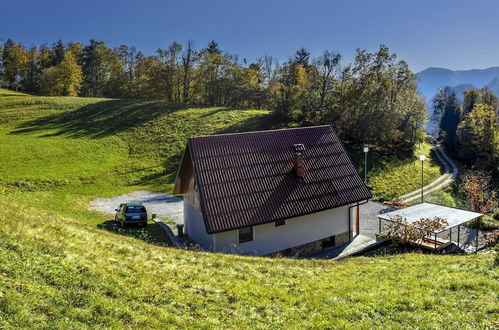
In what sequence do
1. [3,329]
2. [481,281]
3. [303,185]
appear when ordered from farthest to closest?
[303,185], [481,281], [3,329]

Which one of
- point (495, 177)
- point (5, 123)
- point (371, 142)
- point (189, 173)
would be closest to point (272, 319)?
point (189, 173)

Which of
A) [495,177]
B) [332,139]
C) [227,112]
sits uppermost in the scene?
[227,112]

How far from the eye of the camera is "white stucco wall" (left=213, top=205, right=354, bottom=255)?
17469 millimetres

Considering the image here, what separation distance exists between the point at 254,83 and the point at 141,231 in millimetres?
52144

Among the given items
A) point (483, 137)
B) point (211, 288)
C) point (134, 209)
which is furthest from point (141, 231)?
point (483, 137)

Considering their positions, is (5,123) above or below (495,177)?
above

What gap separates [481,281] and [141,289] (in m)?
9.49

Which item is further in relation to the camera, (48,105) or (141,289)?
(48,105)

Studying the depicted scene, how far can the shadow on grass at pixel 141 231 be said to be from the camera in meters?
20.1

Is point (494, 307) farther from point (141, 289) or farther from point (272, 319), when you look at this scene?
point (141, 289)

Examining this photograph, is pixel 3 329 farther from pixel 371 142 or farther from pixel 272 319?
pixel 371 142

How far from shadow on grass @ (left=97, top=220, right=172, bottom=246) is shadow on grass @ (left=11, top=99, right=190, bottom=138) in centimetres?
3073

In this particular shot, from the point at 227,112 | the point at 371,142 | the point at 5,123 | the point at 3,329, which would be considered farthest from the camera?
the point at 227,112

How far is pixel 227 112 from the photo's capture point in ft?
194
